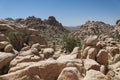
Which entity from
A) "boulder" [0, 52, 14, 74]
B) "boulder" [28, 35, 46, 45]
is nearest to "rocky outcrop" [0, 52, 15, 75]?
"boulder" [0, 52, 14, 74]

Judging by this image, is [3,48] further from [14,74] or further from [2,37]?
[14,74]

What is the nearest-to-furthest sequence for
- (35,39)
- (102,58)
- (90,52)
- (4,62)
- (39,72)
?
→ (39,72), (4,62), (102,58), (90,52), (35,39)

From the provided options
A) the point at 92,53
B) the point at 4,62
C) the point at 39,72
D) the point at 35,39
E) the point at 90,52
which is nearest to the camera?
the point at 39,72

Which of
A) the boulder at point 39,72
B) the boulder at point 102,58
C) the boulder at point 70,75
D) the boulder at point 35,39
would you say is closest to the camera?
the boulder at point 70,75

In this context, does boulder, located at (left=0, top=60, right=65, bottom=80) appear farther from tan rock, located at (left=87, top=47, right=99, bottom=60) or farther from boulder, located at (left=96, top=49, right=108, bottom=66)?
boulder, located at (left=96, top=49, right=108, bottom=66)

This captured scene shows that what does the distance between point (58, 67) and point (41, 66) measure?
4.08 feet

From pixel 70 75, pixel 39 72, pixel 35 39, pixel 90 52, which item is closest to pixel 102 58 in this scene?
pixel 90 52

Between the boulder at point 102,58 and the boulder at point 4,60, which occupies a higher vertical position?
the boulder at point 4,60

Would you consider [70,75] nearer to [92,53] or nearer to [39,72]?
[39,72]

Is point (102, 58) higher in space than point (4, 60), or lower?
lower

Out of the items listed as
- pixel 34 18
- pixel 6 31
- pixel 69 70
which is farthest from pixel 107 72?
pixel 34 18

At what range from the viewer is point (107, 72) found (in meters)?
24.3

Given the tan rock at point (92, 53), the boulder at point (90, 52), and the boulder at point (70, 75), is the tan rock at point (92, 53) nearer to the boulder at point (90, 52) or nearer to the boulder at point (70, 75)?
the boulder at point (90, 52)

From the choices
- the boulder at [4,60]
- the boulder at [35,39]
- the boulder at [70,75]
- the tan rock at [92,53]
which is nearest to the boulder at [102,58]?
the tan rock at [92,53]
